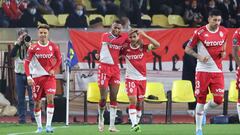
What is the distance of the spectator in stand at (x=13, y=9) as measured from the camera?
29.2 meters

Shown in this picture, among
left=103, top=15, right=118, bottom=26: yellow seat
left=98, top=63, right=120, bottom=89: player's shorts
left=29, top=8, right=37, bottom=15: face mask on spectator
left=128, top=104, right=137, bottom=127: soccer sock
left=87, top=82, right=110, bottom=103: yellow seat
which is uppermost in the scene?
left=29, top=8, right=37, bottom=15: face mask on spectator

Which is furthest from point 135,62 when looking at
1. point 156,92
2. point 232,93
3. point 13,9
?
point 13,9

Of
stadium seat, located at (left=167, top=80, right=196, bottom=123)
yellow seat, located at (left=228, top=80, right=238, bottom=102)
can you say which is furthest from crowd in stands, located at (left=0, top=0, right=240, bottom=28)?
yellow seat, located at (left=228, top=80, right=238, bottom=102)

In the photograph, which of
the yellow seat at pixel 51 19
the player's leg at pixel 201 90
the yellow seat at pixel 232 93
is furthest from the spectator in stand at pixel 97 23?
the player's leg at pixel 201 90

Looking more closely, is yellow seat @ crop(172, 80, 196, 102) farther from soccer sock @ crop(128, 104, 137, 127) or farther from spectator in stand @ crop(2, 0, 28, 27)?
spectator in stand @ crop(2, 0, 28, 27)

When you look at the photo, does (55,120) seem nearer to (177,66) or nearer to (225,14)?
(177,66)

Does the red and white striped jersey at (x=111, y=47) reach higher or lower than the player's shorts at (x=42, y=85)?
higher

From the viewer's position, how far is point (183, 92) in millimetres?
25031

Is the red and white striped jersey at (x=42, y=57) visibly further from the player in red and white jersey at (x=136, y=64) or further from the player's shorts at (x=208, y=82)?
the player's shorts at (x=208, y=82)

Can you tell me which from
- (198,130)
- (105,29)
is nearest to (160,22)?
(105,29)

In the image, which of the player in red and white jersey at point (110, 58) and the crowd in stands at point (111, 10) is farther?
the crowd in stands at point (111, 10)

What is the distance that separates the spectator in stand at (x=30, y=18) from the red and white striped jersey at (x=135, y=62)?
364 inches

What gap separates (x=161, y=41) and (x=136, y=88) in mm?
7278

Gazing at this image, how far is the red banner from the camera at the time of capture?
26469 mm
